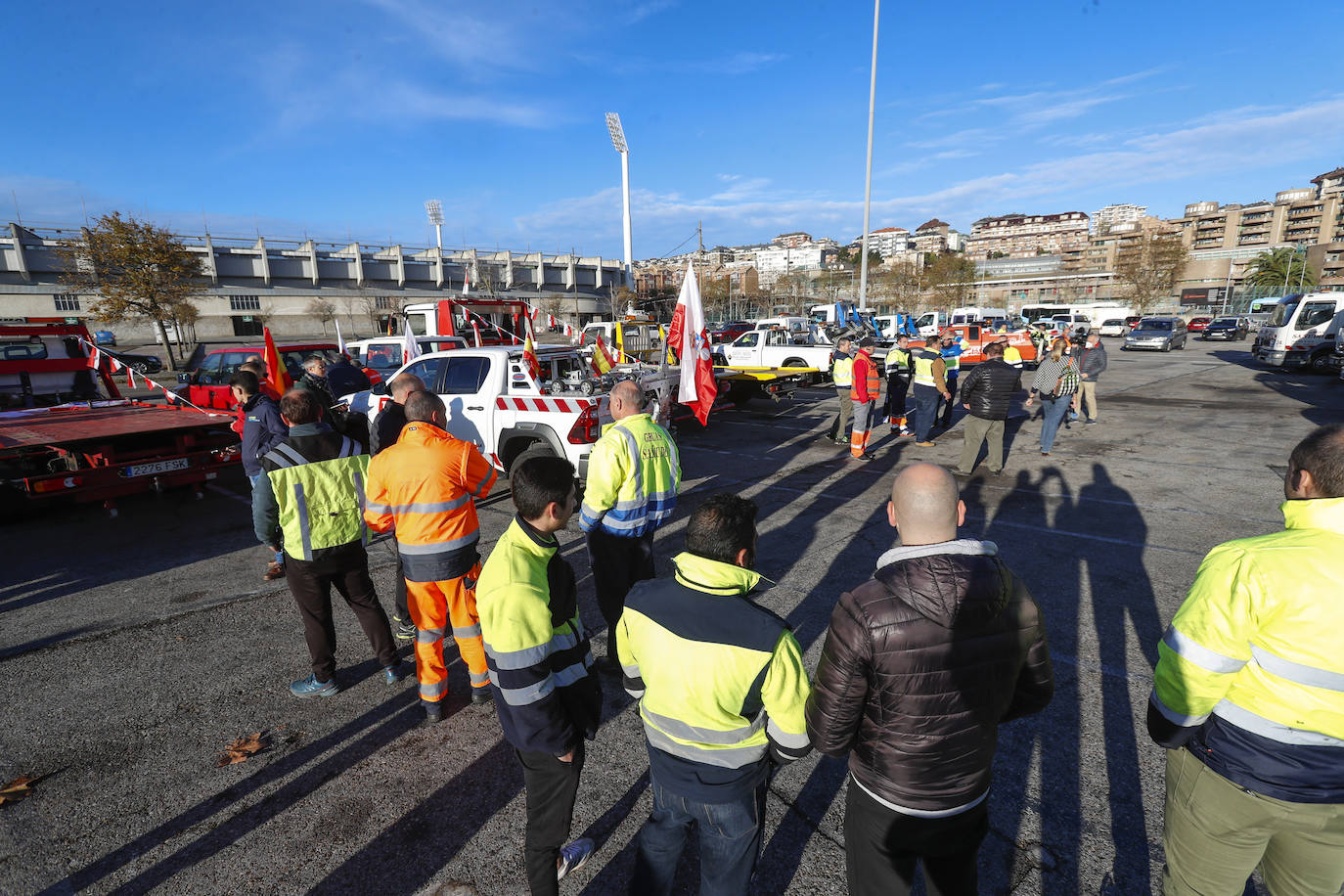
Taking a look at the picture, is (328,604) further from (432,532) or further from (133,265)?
(133,265)

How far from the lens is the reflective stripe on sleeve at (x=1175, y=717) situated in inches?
68.5

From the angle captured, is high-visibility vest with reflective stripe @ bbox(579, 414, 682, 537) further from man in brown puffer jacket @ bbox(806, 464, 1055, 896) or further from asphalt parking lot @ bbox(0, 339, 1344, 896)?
man in brown puffer jacket @ bbox(806, 464, 1055, 896)

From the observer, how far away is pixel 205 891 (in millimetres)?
2506

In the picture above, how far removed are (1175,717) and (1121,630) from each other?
122 inches

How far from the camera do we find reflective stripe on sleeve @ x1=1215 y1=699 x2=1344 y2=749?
160 centimetres

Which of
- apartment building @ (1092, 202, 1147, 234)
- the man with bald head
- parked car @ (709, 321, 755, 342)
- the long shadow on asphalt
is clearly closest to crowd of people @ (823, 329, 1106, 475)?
the man with bald head

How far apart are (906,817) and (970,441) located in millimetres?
7434

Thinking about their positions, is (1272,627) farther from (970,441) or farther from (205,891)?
(970,441)

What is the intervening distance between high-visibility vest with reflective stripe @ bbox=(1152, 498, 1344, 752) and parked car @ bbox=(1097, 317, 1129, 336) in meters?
45.3

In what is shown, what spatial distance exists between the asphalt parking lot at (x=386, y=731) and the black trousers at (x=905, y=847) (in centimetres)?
72

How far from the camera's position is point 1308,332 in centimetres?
1834

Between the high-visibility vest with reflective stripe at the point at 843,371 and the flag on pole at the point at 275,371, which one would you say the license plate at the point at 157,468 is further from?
the high-visibility vest with reflective stripe at the point at 843,371

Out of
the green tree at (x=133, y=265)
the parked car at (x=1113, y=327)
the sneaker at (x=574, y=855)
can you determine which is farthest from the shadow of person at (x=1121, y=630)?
the parked car at (x=1113, y=327)

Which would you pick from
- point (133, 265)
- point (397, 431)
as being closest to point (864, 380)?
point (397, 431)
